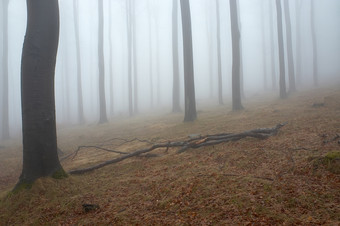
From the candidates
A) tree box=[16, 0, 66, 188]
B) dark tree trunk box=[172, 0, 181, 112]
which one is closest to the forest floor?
tree box=[16, 0, 66, 188]

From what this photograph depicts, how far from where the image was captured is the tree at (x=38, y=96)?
A: 535cm

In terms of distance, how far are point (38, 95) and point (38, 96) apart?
0.03 metres

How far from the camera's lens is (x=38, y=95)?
17.9 ft

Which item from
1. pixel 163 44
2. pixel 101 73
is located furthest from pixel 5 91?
pixel 163 44

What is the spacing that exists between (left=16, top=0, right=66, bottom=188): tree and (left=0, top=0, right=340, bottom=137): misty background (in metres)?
20.0

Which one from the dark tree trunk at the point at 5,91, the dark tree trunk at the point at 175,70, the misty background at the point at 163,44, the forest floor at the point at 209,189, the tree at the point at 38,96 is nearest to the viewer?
the forest floor at the point at 209,189

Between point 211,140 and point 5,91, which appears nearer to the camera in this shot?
point 211,140

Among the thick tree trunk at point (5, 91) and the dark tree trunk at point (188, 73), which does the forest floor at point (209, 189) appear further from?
the thick tree trunk at point (5, 91)

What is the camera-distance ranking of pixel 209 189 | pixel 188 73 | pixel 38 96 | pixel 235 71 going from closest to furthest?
1. pixel 209 189
2. pixel 38 96
3. pixel 188 73
4. pixel 235 71

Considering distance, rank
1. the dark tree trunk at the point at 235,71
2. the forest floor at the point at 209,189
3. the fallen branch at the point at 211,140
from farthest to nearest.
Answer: the dark tree trunk at the point at 235,71, the fallen branch at the point at 211,140, the forest floor at the point at 209,189

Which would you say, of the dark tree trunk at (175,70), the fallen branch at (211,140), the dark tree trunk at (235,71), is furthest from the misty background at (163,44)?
the fallen branch at (211,140)

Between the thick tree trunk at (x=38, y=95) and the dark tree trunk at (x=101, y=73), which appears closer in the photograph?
the thick tree trunk at (x=38, y=95)

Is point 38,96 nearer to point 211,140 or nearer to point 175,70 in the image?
point 211,140

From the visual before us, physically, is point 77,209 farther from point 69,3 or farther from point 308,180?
point 69,3
